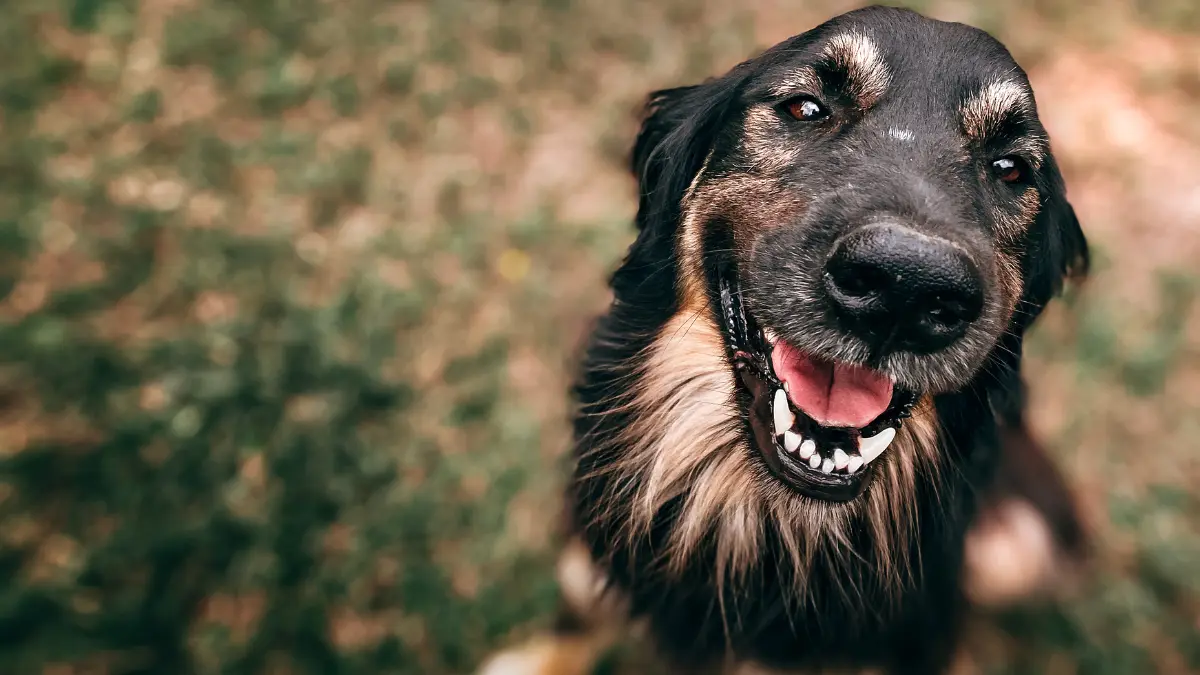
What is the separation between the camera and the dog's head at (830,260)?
1792mm

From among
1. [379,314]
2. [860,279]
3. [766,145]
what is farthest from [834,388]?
[379,314]

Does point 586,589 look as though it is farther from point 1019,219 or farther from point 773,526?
point 1019,219

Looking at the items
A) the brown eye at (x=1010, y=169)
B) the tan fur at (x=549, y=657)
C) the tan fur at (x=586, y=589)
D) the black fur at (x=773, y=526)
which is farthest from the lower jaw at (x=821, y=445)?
the tan fur at (x=549, y=657)

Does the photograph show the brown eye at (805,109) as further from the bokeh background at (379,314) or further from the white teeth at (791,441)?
the bokeh background at (379,314)

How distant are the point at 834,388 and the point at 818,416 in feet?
0.31

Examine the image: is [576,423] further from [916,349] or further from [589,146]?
[589,146]

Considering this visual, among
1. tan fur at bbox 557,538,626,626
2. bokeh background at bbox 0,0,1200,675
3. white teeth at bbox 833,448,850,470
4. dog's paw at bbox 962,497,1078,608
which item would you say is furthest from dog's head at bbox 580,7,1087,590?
bokeh background at bbox 0,0,1200,675

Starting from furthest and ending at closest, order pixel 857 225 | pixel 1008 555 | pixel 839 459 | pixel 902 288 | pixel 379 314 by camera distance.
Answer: pixel 379 314 → pixel 1008 555 → pixel 839 459 → pixel 857 225 → pixel 902 288

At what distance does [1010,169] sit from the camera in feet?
6.96

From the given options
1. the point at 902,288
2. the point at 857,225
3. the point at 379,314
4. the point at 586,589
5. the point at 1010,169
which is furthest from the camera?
the point at 379,314

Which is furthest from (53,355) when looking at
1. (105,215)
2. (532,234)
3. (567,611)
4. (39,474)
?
(567,611)

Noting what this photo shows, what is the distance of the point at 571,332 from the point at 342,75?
2012 millimetres

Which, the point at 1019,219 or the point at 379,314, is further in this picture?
the point at 379,314

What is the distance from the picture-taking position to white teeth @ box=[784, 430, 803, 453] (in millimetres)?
1964
